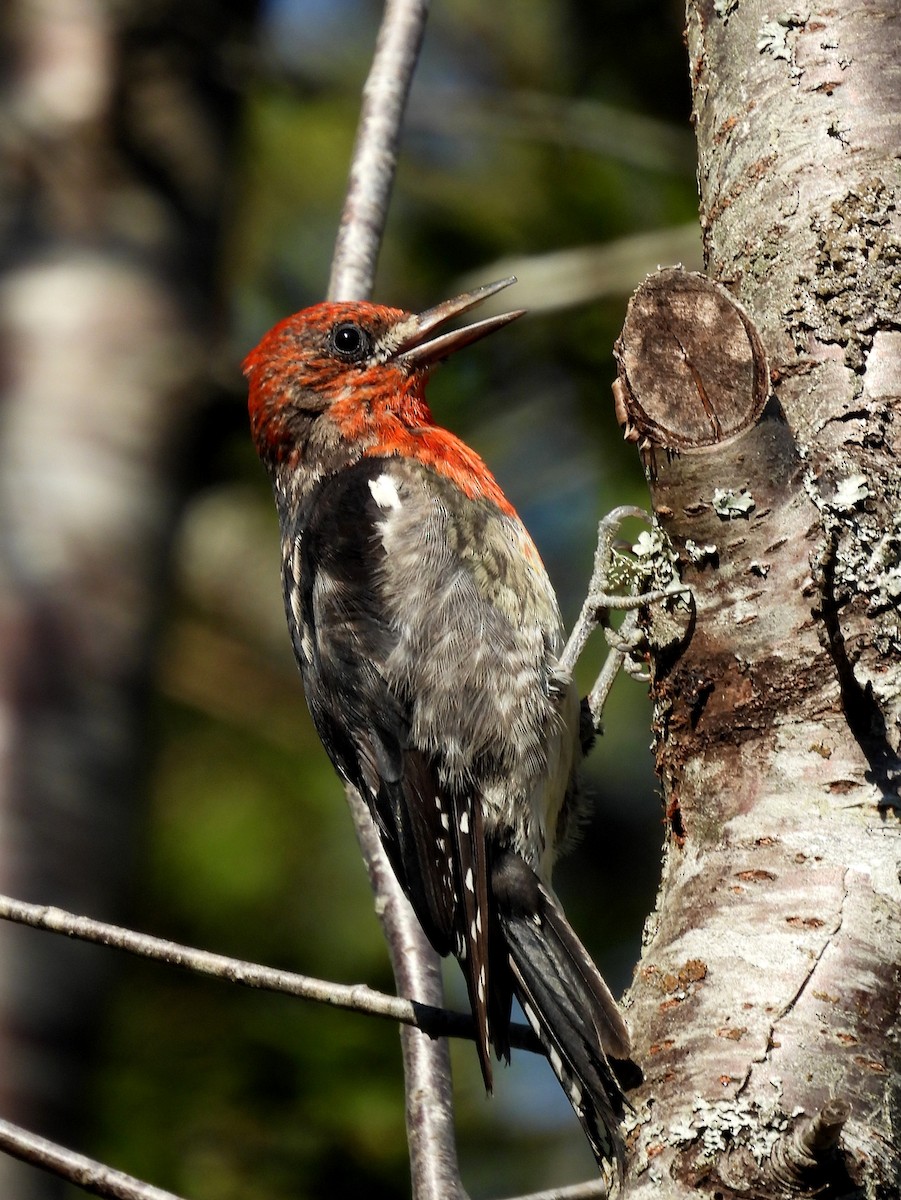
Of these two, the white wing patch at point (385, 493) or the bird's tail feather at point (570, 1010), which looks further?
the white wing patch at point (385, 493)

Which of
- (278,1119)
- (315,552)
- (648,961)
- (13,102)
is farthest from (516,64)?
(648,961)

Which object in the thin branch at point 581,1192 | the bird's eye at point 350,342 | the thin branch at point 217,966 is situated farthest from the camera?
the bird's eye at point 350,342

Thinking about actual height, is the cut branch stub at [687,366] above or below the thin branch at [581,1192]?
above

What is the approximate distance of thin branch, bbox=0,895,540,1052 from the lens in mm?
2164

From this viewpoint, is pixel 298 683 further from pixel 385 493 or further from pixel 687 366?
pixel 687 366

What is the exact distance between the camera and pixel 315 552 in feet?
13.1

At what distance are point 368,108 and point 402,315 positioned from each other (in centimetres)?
68

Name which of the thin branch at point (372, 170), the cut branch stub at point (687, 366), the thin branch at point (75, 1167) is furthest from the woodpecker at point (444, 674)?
the cut branch stub at point (687, 366)

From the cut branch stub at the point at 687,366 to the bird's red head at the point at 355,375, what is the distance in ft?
5.97

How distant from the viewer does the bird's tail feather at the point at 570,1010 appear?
2.36 metres

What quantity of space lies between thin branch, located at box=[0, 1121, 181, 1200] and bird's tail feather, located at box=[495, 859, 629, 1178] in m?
0.70

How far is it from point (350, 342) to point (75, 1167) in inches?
113

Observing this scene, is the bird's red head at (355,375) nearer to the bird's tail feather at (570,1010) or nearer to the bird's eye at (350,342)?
the bird's eye at (350,342)

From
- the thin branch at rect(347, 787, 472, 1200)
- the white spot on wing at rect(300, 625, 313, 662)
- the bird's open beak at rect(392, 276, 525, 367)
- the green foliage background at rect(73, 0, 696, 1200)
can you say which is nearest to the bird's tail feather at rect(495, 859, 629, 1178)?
the thin branch at rect(347, 787, 472, 1200)
